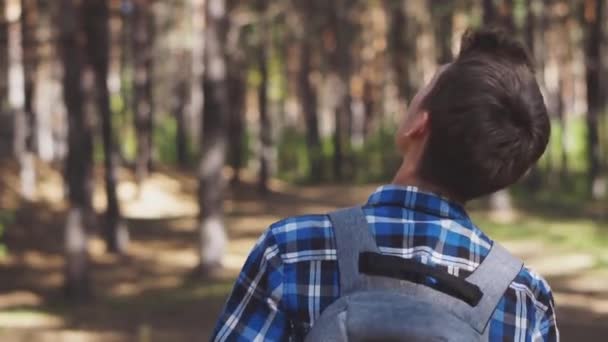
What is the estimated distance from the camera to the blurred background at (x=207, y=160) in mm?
19938

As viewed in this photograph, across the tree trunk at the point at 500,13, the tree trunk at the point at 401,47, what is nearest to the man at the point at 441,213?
the tree trunk at the point at 500,13

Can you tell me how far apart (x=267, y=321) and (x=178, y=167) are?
137 ft

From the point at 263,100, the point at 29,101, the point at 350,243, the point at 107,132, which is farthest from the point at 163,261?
the point at 350,243

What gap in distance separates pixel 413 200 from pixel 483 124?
19 centimetres

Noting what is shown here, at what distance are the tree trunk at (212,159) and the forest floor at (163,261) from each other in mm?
635

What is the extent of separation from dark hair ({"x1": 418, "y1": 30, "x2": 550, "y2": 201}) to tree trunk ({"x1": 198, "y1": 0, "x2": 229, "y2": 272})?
19685mm

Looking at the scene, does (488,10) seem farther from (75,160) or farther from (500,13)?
(75,160)

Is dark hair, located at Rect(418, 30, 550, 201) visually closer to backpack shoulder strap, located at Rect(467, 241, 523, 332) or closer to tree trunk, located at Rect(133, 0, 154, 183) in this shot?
backpack shoulder strap, located at Rect(467, 241, 523, 332)

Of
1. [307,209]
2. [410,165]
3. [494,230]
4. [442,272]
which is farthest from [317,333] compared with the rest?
[307,209]

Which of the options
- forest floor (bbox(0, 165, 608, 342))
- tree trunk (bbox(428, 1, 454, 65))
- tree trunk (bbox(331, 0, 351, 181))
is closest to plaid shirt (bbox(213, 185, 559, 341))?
forest floor (bbox(0, 165, 608, 342))

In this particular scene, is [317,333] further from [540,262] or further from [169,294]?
[540,262]

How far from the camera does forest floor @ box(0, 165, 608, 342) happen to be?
52.7 ft

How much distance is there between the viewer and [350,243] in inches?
78.8

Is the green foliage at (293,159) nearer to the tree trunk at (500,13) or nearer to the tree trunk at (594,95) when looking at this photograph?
the tree trunk at (594,95)
